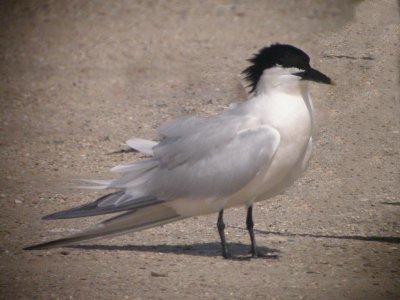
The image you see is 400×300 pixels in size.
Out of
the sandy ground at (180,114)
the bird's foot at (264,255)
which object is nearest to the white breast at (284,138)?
the bird's foot at (264,255)

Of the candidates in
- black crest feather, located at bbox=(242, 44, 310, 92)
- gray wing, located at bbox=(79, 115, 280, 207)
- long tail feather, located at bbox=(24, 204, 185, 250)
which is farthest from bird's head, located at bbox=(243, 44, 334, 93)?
long tail feather, located at bbox=(24, 204, 185, 250)

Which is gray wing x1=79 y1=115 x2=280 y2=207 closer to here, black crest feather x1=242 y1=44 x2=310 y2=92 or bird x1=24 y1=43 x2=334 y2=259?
bird x1=24 y1=43 x2=334 y2=259

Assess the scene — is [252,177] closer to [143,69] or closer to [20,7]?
[143,69]

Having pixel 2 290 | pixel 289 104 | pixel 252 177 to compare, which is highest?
pixel 289 104

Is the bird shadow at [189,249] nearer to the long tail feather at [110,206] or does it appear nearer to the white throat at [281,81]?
the long tail feather at [110,206]

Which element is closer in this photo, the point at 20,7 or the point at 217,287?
the point at 217,287

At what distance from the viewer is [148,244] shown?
6359mm

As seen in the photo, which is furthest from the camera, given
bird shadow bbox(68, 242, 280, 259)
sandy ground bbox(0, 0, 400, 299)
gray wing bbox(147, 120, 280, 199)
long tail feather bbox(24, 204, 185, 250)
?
bird shadow bbox(68, 242, 280, 259)

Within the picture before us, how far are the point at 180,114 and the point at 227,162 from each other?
344 centimetres

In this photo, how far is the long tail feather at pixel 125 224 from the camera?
604cm

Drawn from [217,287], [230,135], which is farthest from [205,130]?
[217,287]

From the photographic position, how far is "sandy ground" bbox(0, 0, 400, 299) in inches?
223

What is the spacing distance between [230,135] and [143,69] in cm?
499

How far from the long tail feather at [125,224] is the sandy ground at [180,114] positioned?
9cm
